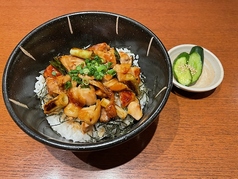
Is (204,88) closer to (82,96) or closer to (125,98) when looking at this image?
(125,98)

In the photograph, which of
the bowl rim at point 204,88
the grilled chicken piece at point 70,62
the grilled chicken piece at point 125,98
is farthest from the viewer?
the bowl rim at point 204,88

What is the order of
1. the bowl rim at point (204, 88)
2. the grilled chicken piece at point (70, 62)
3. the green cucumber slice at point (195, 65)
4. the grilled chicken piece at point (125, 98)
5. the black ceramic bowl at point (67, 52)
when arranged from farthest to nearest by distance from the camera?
the green cucumber slice at point (195, 65)
the bowl rim at point (204, 88)
the grilled chicken piece at point (70, 62)
the grilled chicken piece at point (125, 98)
the black ceramic bowl at point (67, 52)

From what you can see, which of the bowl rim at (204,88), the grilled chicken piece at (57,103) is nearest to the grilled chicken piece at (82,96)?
the grilled chicken piece at (57,103)

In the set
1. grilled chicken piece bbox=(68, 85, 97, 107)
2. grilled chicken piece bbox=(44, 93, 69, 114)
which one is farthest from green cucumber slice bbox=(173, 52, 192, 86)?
grilled chicken piece bbox=(44, 93, 69, 114)

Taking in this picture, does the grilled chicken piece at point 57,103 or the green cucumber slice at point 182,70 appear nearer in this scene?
the grilled chicken piece at point 57,103

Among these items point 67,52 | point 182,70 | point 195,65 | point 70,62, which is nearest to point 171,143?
point 182,70

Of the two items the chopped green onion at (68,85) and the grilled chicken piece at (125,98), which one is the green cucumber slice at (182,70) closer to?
the grilled chicken piece at (125,98)
